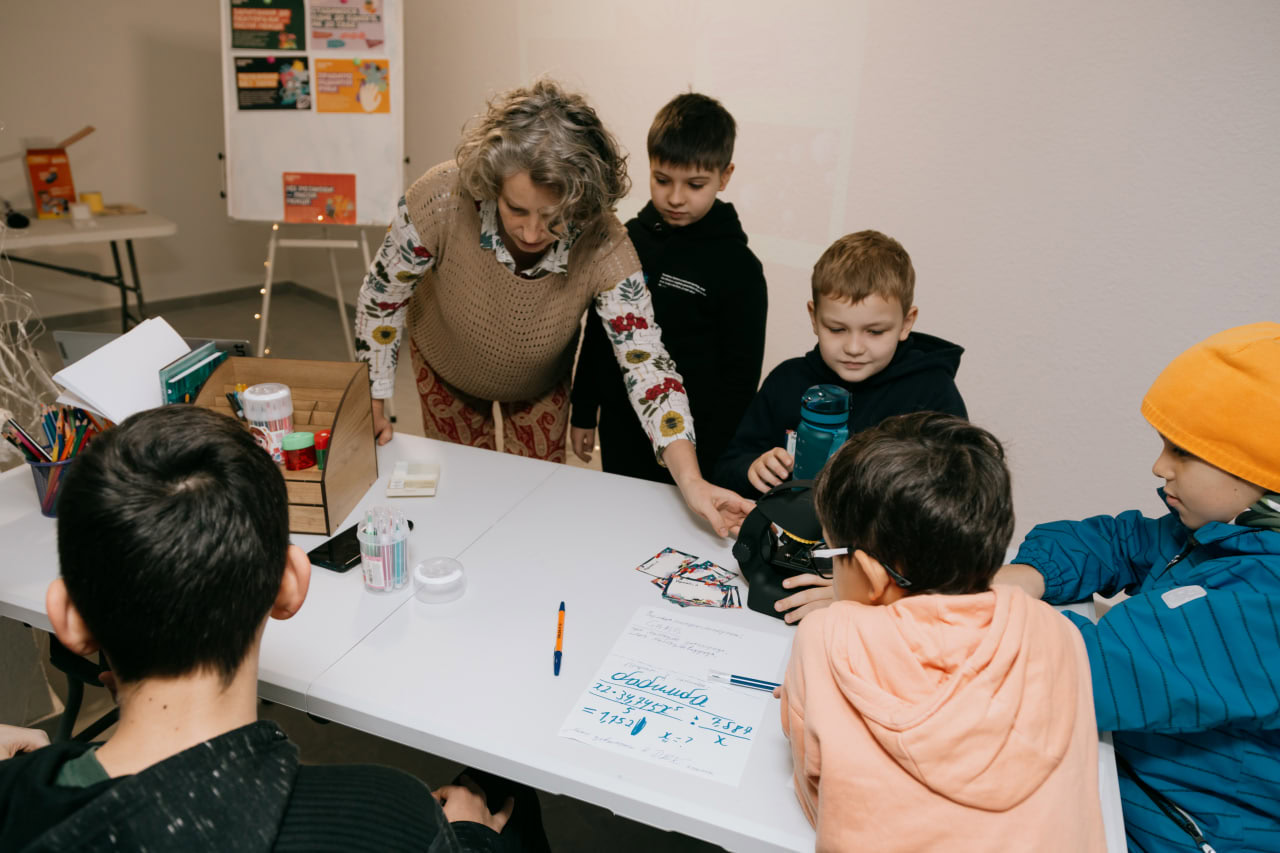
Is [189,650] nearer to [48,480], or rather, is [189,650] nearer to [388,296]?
[48,480]

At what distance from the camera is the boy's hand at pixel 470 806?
3.95ft

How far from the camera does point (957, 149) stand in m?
2.82

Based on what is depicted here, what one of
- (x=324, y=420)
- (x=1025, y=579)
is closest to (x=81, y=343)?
(x=324, y=420)

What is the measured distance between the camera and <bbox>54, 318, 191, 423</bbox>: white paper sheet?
1.49 m

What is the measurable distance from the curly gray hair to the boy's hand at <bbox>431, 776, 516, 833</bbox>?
3.34 ft

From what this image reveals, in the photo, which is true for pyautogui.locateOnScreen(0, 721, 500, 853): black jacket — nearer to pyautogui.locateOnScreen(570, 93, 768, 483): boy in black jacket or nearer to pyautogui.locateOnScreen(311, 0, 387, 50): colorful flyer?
pyautogui.locateOnScreen(570, 93, 768, 483): boy in black jacket

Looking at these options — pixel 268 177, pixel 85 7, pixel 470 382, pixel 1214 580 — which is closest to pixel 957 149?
pixel 470 382

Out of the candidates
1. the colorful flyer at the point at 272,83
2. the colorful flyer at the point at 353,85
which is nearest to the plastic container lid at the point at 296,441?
the colorful flyer at the point at 353,85

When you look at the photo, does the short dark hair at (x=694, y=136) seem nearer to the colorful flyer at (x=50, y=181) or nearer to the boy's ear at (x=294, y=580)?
the boy's ear at (x=294, y=580)

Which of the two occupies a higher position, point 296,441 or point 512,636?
point 296,441

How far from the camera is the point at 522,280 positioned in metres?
1.82

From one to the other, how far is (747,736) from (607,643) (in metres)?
0.26

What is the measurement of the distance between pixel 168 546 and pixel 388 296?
3.90 ft

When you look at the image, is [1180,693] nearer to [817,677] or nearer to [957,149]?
[817,677]
